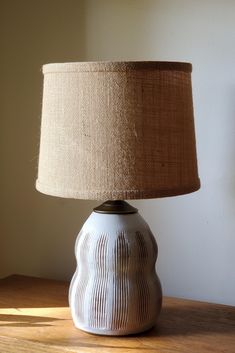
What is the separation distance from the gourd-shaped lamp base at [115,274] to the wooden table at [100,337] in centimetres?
4

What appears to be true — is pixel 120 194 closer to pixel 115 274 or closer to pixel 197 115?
pixel 115 274

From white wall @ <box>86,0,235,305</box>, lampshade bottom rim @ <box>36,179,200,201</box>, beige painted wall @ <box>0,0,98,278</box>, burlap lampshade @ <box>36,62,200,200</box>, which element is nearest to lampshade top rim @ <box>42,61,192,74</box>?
burlap lampshade @ <box>36,62,200,200</box>

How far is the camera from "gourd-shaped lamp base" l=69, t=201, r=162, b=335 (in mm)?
1122

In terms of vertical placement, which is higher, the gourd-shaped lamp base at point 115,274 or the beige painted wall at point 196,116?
the beige painted wall at point 196,116

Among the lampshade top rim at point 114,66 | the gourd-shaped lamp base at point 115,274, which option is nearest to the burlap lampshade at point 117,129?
the lampshade top rim at point 114,66

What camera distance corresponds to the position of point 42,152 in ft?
3.58

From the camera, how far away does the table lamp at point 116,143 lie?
99 cm

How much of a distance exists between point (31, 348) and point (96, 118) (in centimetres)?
48

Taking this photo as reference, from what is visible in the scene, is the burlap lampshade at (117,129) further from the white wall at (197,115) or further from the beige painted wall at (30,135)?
the beige painted wall at (30,135)

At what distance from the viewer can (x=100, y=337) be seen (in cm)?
114

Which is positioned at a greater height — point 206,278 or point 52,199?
point 52,199

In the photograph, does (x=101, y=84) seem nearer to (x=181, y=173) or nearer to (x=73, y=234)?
(x=181, y=173)

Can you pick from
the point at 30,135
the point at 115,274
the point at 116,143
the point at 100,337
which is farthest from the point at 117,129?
the point at 30,135

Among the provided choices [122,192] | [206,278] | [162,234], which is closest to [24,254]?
[162,234]
